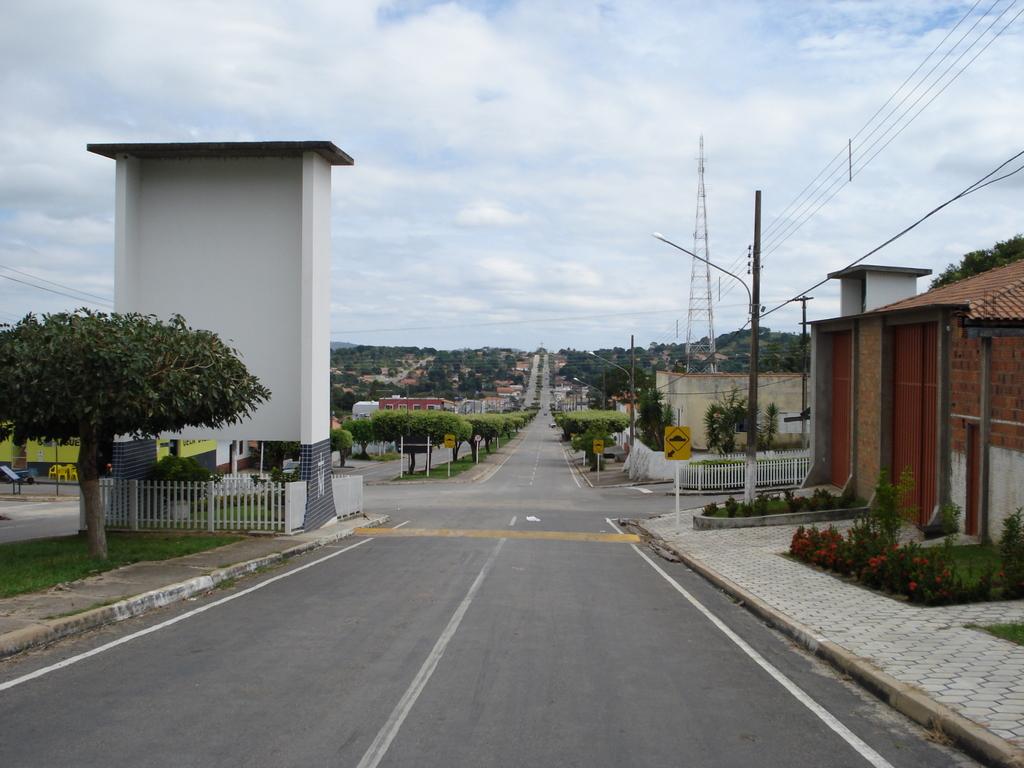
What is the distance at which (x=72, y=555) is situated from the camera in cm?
1428

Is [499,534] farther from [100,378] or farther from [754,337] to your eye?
[100,378]

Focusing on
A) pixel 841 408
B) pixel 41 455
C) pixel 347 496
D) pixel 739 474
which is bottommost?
pixel 41 455

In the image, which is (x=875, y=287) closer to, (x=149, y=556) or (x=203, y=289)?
(x=203, y=289)

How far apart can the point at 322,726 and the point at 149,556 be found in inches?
376

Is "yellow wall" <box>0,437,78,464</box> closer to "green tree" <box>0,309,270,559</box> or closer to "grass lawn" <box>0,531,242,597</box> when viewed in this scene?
"grass lawn" <box>0,531,242,597</box>

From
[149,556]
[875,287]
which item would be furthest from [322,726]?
[875,287]

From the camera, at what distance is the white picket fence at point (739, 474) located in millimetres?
37094

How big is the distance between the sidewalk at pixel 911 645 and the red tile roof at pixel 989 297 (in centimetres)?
520

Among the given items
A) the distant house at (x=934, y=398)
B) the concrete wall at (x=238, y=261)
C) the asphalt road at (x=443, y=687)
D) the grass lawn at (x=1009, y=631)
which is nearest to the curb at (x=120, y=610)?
the asphalt road at (x=443, y=687)

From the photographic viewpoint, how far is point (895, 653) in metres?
8.43

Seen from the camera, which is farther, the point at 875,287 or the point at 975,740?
the point at 875,287

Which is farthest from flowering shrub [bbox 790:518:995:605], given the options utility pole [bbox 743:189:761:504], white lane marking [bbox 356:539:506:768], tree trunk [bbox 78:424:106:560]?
tree trunk [bbox 78:424:106:560]

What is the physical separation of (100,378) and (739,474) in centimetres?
3043

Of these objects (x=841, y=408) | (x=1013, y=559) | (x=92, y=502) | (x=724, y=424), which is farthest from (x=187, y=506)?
(x=724, y=424)
